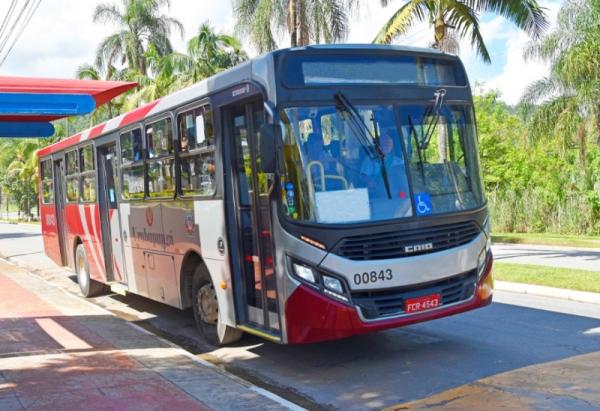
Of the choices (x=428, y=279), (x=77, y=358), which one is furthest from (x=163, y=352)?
(x=428, y=279)

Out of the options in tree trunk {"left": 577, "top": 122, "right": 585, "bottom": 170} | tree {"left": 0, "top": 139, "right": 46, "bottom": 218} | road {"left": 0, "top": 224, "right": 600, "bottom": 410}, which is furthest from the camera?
tree {"left": 0, "top": 139, "right": 46, "bottom": 218}

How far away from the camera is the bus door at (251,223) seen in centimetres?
754

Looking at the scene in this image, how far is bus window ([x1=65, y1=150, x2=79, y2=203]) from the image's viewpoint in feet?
47.7

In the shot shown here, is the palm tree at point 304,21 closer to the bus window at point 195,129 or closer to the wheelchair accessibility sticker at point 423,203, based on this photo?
the bus window at point 195,129

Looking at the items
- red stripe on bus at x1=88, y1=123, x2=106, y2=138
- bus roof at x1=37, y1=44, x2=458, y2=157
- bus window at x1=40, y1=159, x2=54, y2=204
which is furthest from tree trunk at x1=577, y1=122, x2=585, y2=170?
bus roof at x1=37, y1=44, x2=458, y2=157

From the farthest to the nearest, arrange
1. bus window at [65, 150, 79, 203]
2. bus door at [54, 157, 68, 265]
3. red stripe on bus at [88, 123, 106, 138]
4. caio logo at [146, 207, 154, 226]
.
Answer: bus door at [54, 157, 68, 265] → bus window at [65, 150, 79, 203] → red stripe on bus at [88, 123, 106, 138] → caio logo at [146, 207, 154, 226]

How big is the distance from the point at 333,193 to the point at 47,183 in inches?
464

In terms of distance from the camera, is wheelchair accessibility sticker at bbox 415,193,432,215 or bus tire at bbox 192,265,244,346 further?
bus tire at bbox 192,265,244,346

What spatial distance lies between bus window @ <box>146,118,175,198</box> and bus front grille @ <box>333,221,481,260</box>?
3.47 m

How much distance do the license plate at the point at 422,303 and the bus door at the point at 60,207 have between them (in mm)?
10578

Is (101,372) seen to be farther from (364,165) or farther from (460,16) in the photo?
(460,16)

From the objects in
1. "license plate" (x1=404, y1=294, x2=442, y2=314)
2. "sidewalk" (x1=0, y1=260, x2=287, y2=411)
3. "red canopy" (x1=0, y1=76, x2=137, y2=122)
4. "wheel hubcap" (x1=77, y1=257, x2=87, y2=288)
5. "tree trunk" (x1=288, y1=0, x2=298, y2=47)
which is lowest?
"sidewalk" (x1=0, y1=260, x2=287, y2=411)

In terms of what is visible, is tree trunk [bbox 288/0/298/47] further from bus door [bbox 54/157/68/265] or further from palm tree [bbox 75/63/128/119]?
palm tree [bbox 75/63/128/119]

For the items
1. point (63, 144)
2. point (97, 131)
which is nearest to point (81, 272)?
point (63, 144)
